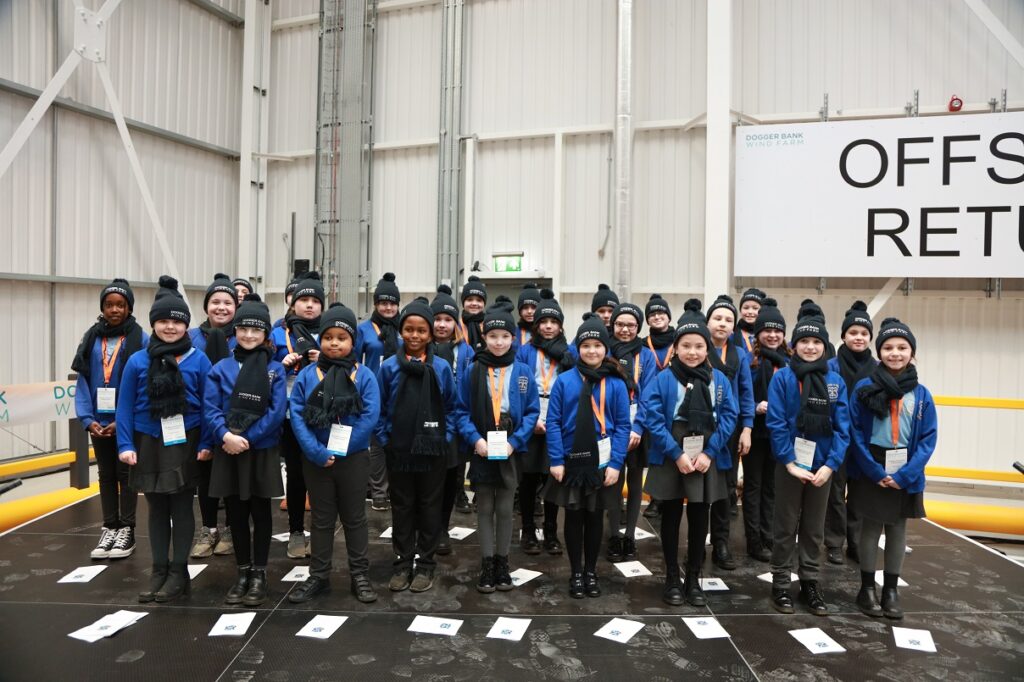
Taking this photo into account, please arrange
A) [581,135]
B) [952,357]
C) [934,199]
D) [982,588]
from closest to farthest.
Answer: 1. [982,588]
2. [934,199]
3. [952,357]
4. [581,135]

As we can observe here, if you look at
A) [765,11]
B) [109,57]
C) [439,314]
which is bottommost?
[439,314]

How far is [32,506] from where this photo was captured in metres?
4.93

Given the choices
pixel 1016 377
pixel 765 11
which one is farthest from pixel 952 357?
pixel 765 11

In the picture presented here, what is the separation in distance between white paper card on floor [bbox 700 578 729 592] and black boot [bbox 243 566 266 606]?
245 centimetres

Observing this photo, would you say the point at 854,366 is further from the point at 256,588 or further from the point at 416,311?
the point at 256,588

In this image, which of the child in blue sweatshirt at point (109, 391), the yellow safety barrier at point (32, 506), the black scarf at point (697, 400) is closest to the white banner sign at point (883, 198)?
the black scarf at point (697, 400)

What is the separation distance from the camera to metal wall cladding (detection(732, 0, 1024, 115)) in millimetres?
6633

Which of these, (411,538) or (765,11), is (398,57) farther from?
(411,538)

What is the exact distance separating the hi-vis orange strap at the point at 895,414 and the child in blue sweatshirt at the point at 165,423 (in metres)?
3.62

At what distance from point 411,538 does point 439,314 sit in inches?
59.2

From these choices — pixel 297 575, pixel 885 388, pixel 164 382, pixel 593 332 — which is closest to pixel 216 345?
pixel 164 382

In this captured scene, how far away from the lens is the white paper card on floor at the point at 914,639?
2.94 metres

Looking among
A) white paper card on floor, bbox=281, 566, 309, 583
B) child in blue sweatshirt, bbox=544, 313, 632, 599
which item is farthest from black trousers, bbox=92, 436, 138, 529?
child in blue sweatshirt, bbox=544, 313, 632, 599

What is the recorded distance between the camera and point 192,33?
8711 millimetres
